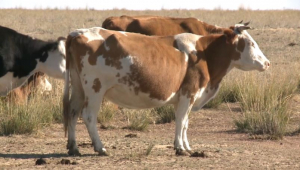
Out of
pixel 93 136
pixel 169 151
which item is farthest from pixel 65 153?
pixel 169 151

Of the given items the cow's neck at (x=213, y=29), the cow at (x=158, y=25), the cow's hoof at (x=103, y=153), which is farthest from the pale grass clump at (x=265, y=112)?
the cow's hoof at (x=103, y=153)

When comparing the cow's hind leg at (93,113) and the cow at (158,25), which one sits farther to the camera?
the cow at (158,25)

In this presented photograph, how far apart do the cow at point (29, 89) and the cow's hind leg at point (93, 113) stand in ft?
12.9

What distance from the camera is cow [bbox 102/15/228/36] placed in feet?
50.7

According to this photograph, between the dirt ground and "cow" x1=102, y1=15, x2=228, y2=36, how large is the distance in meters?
2.35

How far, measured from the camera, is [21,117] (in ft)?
41.1

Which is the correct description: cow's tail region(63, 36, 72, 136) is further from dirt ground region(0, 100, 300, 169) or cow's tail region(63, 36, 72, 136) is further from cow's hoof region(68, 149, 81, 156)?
dirt ground region(0, 100, 300, 169)

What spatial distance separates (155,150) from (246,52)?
1.96 metres

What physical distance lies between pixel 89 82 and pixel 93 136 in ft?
2.47

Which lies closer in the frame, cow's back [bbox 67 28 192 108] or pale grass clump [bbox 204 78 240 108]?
cow's back [bbox 67 28 192 108]

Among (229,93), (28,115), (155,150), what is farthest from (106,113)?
(229,93)

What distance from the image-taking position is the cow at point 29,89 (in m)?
14.5

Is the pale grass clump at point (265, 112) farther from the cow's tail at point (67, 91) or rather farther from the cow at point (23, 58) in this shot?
the cow's tail at point (67, 91)

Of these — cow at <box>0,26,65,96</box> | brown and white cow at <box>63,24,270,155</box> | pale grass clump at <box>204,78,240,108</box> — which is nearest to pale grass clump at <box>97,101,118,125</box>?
cow at <box>0,26,65,96</box>
